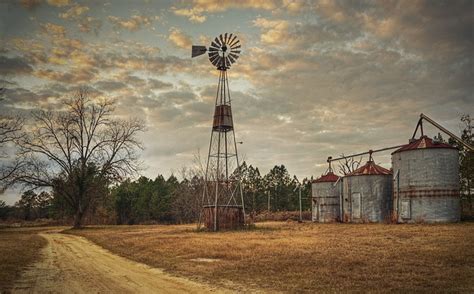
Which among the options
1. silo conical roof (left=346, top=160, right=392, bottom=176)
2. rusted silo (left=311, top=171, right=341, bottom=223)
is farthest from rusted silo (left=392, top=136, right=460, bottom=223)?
rusted silo (left=311, top=171, right=341, bottom=223)

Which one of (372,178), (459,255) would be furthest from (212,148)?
(459,255)

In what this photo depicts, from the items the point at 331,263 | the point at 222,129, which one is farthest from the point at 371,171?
the point at 331,263

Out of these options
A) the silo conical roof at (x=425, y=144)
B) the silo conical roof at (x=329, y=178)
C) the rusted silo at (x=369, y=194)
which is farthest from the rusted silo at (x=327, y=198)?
the silo conical roof at (x=425, y=144)

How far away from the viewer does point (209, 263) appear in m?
15.4

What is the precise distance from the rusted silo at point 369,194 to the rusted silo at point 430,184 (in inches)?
163

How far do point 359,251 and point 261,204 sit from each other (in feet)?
267

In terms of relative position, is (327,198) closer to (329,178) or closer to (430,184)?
(329,178)

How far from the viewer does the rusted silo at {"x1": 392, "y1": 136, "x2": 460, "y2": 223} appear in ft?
103

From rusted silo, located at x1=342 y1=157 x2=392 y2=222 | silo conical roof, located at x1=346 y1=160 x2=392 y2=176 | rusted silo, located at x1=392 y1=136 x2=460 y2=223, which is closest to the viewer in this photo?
rusted silo, located at x1=392 y1=136 x2=460 y2=223

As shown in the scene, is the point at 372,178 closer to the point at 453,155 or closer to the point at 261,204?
the point at 453,155

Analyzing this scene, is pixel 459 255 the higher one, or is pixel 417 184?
pixel 417 184

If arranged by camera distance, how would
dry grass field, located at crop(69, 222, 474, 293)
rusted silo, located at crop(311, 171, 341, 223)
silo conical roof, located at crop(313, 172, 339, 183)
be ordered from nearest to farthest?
dry grass field, located at crop(69, 222, 474, 293)
rusted silo, located at crop(311, 171, 341, 223)
silo conical roof, located at crop(313, 172, 339, 183)

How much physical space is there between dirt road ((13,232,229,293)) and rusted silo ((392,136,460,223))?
988 inches

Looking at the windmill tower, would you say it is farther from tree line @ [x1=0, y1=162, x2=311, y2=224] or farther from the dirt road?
tree line @ [x1=0, y1=162, x2=311, y2=224]
